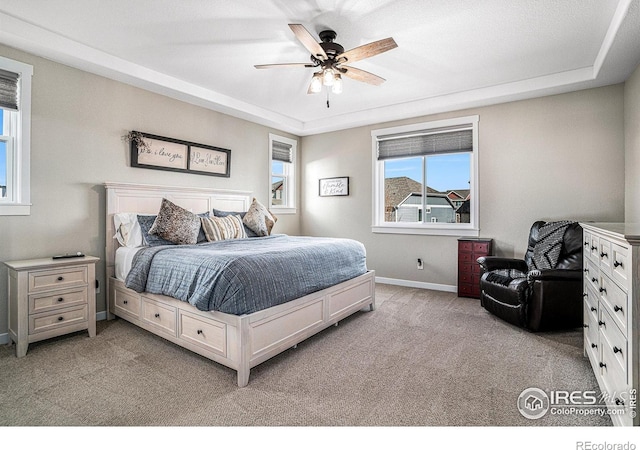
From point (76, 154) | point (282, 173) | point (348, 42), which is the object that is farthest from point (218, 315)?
point (282, 173)

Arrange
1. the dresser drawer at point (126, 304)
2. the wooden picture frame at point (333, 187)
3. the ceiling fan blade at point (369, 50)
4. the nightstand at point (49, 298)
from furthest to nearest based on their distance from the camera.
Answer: the wooden picture frame at point (333, 187)
the dresser drawer at point (126, 304)
the nightstand at point (49, 298)
the ceiling fan blade at point (369, 50)

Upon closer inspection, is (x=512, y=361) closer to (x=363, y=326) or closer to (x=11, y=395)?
(x=363, y=326)

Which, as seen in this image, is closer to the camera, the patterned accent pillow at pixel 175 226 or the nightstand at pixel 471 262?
the patterned accent pillow at pixel 175 226

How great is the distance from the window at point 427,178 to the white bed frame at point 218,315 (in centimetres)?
175

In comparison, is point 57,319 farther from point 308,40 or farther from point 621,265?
point 621,265

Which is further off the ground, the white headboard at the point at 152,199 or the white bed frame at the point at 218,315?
the white headboard at the point at 152,199

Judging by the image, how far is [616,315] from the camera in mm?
1604

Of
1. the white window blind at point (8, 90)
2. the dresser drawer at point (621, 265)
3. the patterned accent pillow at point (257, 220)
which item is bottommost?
the dresser drawer at point (621, 265)

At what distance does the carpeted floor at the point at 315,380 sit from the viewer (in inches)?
70.8

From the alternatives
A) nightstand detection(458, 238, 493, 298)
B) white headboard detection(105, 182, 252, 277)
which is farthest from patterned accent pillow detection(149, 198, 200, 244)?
nightstand detection(458, 238, 493, 298)

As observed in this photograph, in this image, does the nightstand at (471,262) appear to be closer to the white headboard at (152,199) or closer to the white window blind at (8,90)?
the white headboard at (152,199)

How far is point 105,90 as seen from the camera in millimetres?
3438

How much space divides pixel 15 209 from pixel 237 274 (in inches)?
89.7

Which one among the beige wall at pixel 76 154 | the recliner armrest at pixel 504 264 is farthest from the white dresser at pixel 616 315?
the beige wall at pixel 76 154
